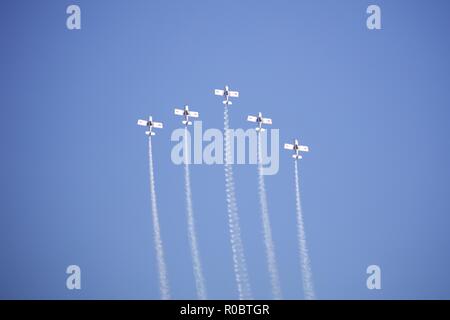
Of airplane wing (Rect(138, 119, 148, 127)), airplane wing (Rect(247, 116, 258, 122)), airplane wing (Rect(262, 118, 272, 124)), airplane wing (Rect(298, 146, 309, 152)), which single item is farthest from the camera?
airplane wing (Rect(262, 118, 272, 124))

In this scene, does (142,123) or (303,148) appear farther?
(303,148)

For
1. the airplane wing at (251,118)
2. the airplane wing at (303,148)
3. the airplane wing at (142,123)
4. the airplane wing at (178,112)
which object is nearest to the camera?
the airplane wing at (251,118)

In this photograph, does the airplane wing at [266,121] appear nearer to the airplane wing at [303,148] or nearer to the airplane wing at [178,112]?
the airplane wing at [303,148]

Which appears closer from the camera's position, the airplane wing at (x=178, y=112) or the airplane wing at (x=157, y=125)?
the airplane wing at (x=157, y=125)

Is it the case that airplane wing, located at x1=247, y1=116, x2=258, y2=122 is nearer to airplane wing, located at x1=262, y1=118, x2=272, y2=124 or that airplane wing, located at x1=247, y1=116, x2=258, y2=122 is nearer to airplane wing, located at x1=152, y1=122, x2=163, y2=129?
airplane wing, located at x1=262, y1=118, x2=272, y2=124

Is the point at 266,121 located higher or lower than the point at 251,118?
lower

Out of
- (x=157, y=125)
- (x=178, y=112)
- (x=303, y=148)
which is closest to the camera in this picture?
(x=303, y=148)

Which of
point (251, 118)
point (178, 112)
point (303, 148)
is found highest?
point (178, 112)

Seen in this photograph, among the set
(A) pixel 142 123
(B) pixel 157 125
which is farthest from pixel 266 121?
(A) pixel 142 123

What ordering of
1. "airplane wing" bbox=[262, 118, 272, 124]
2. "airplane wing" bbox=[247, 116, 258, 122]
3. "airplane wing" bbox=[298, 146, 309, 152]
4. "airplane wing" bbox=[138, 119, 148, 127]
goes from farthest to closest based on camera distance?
"airplane wing" bbox=[262, 118, 272, 124] < "airplane wing" bbox=[298, 146, 309, 152] < "airplane wing" bbox=[138, 119, 148, 127] < "airplane wing" bbox=[247, 116, 258, 122]

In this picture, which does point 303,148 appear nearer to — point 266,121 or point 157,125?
point 266,121

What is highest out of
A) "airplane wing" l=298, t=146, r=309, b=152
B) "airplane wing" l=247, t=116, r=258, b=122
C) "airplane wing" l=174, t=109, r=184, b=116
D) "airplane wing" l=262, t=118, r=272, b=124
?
"airplane wing" l=174, t=109, r=184, b=116
